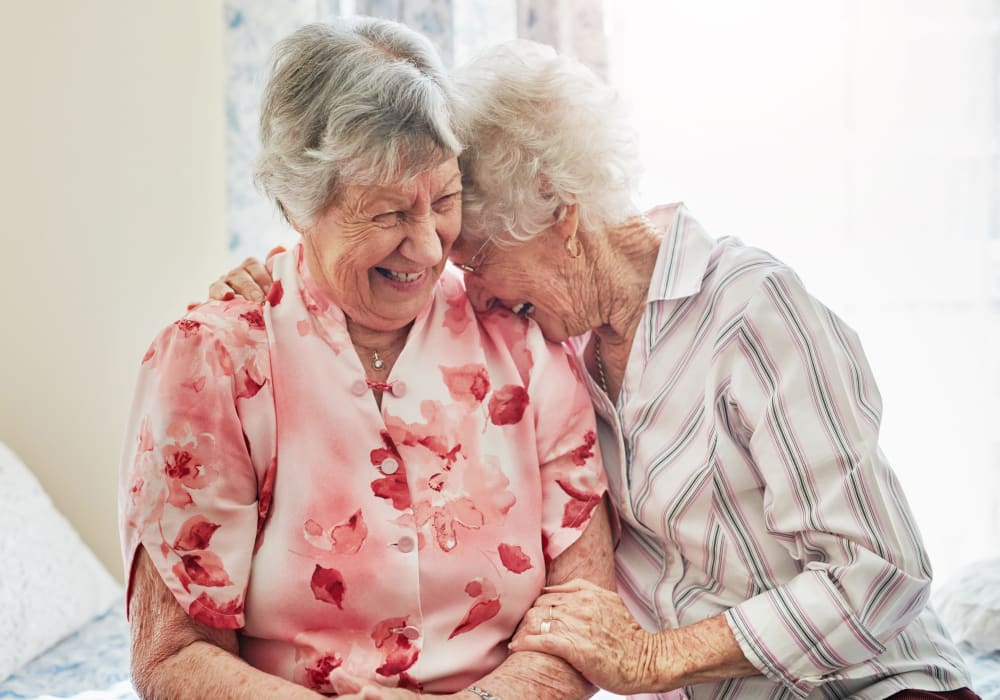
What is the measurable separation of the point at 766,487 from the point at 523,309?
444 mm

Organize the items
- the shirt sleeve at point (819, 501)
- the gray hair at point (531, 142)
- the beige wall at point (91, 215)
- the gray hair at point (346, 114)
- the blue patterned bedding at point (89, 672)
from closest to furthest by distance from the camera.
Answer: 1. the gray hair at point (346, 114)
2. the shirt sleeve at point (819, 501)
3. the gray hair at point (531, 142)
4. the blue patterned bedding at point (89, 672)
5. the beige wall at point (91, 215)

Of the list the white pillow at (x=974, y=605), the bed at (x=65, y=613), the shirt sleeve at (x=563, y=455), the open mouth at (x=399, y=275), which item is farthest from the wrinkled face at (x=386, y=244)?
the white pillow at (x=974, y=605)

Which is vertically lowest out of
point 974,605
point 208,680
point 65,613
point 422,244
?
point 974,605

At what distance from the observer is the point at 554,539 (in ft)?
4.69

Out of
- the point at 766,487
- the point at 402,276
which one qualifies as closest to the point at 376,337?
the point at 402,276

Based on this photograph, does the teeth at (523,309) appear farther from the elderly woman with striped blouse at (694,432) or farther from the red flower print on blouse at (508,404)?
the red flower print on blouse at (508,404)

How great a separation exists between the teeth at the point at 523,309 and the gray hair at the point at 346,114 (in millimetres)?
312

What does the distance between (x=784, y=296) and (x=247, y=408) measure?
0.74 m

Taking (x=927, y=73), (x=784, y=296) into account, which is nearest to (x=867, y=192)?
(x=927, y=73)

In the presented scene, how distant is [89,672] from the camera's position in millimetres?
1923

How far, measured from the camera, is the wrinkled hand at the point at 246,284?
1.41 meters

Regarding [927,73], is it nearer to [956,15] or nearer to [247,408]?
[956,15]

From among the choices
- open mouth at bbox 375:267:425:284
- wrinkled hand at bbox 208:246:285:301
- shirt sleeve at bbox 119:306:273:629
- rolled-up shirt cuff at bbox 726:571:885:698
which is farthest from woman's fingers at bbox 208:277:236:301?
rolled-up shirt cuff at bbox 726:571:885:698

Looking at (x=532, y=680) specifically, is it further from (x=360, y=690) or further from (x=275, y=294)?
(x=275, y=294)
